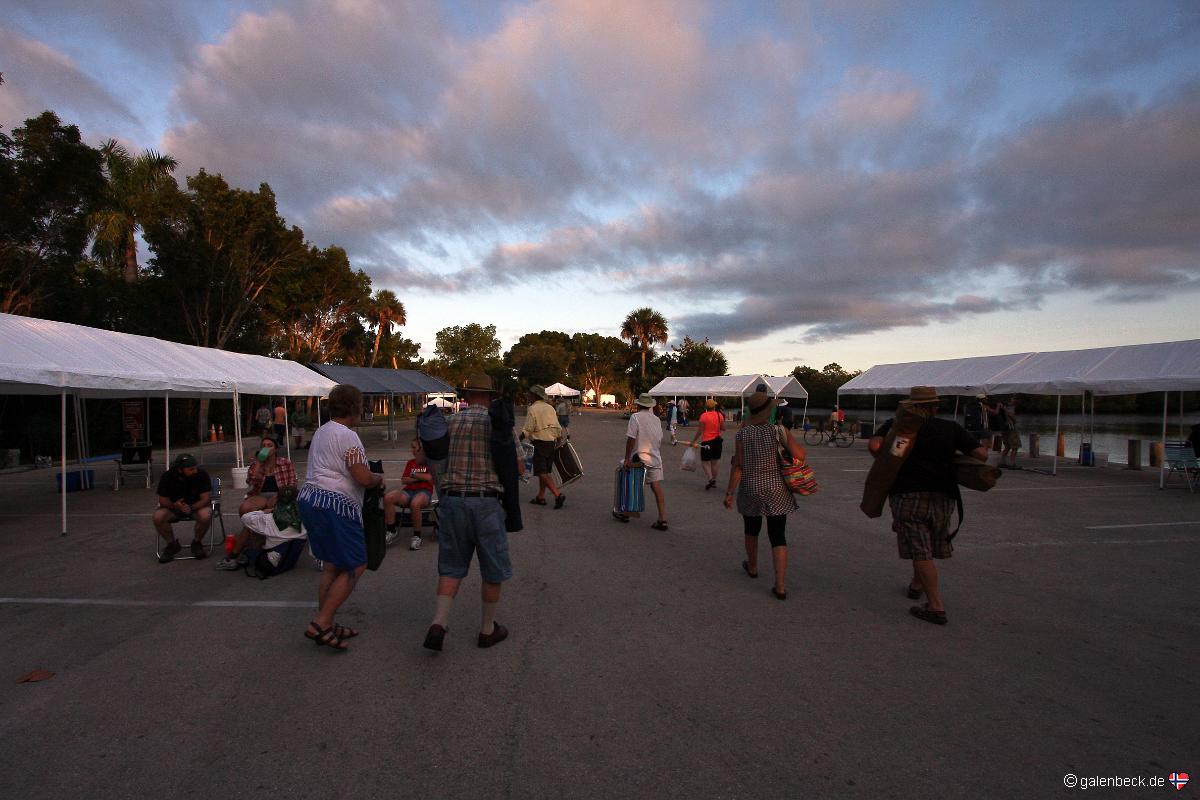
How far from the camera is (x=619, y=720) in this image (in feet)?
10.5

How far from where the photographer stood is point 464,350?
263 ft

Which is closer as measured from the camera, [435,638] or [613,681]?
[613,681]

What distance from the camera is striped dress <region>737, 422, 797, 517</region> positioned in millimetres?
5242

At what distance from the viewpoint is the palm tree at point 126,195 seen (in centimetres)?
2248

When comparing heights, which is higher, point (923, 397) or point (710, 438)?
point (923, 397)

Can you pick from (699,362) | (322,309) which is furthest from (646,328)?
(322,309)

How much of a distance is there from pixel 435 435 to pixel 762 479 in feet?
9.30

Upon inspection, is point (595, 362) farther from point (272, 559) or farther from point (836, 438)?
point (272, 559)

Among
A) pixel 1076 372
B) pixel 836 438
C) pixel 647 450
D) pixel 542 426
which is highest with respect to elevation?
pixel 1076 372

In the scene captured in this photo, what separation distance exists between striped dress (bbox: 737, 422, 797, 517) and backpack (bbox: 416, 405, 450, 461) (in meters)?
2.61

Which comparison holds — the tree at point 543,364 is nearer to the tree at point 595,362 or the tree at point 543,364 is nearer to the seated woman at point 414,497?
the tree at point 595,362

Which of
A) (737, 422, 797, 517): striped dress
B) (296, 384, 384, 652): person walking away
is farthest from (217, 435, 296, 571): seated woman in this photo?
(737, 422, 797, 517): striped dress

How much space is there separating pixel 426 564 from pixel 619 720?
3.65 m

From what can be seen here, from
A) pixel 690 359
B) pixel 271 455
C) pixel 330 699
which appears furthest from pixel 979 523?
pixel 690 359
